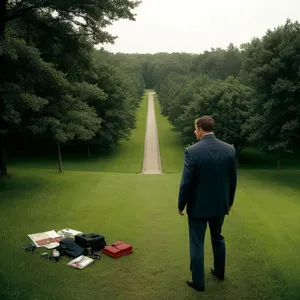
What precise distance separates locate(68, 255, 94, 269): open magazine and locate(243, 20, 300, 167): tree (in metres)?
16.0

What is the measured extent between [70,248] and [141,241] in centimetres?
164

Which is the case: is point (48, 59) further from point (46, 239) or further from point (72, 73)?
point (46, 239)

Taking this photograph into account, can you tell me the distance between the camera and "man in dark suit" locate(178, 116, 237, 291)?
546 centimetres

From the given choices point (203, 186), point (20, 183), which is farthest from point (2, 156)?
point (203, 186)

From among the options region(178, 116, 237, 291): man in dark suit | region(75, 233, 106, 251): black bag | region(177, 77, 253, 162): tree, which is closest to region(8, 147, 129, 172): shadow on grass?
region(177, 77, 253, 162): tree

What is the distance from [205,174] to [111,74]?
36899mm

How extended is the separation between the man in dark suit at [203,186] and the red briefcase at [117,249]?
1710mm

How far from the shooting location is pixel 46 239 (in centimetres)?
778

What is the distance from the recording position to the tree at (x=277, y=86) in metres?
20.1

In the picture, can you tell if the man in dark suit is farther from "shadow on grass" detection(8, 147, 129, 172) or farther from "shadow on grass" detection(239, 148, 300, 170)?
"shadow on grass" detection(239, 148, 300, 170)

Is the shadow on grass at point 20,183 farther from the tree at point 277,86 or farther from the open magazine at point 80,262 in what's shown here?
the tree at point 277,86

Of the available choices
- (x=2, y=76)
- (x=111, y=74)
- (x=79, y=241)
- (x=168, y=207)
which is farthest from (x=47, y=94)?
(x=111, y=74)

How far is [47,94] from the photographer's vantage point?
16703 millimetres

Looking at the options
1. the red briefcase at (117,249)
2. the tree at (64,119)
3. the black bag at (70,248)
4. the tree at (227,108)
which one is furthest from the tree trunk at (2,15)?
the tree at (227,108)
